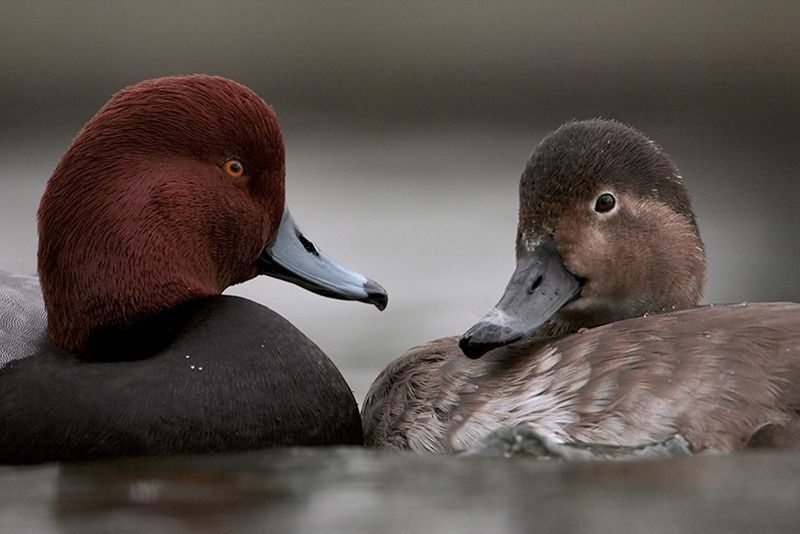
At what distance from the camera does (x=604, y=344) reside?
13.5 ft

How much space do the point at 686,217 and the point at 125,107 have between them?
1570mm

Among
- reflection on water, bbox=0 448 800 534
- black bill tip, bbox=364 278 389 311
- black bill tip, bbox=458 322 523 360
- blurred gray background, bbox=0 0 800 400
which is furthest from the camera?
blurred gray background, bbox=0 0 800 400

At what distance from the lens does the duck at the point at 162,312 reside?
4.08 meters

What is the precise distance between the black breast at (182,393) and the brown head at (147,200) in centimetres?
9

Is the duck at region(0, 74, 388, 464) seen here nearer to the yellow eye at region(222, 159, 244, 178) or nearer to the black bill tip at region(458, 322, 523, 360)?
the yellow eye at region(222, 159, 244, 178)

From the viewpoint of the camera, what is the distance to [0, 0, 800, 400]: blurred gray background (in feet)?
35.1

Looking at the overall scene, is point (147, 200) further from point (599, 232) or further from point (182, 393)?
point (599, 232)

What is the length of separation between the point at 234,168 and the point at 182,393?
2.40 feet

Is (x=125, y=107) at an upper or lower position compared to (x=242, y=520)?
upper

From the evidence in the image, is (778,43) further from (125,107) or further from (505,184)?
(125,107)

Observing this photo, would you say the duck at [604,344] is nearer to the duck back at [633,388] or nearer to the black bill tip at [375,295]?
the duck back at [633,388]

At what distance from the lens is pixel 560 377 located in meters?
4.09

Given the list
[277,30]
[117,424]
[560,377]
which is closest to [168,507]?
[117,424]

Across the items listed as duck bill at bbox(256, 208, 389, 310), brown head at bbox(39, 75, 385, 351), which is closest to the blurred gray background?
duck bill at bbox(256, 208, 389, 310)
